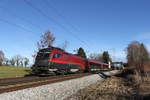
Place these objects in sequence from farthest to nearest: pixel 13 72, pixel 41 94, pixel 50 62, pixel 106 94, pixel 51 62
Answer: pixel 13 72, pixel 51 62, pixel 50 62, pixel 41 94, pixel 106 94

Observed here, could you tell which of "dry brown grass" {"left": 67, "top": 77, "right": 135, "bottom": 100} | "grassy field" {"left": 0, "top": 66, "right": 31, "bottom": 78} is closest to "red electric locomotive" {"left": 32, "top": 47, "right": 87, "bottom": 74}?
"grassy field" {"left": 0, "top": 66, "right": 31, "bottom": 78}

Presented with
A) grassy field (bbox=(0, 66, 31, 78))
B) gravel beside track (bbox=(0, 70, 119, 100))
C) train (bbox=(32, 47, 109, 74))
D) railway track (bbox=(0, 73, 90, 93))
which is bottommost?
gravel beside track (bbox=(0, 70, 119, 100))

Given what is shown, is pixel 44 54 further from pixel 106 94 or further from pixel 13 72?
pixel 106 94

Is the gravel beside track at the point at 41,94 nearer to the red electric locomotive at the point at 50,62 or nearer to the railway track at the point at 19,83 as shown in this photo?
the railway track at the point at 19,83

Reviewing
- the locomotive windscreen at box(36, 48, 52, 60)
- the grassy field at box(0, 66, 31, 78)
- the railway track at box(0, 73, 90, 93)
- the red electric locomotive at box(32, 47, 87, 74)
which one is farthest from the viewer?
the grassy field at box(0, 66, 31, 78)

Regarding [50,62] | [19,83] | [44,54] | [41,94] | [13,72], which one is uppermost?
[44,54]

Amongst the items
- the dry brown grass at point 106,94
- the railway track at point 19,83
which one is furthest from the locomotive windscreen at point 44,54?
the dry brown grass at point 106,94

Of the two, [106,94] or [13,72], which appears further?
A: [13,72]

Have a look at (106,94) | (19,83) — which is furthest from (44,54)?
(106,94)

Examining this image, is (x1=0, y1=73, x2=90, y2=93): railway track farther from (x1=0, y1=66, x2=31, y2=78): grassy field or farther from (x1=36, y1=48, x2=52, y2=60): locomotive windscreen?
(x1=0, y1=66, x2=31, y2=78): grassy field

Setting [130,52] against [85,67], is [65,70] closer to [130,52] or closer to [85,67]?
[85,67]

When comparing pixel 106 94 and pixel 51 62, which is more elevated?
pixel 51 62

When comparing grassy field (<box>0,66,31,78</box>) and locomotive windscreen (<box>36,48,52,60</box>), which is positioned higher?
locomotive windscreen (<box>36,48,52,60</box>)

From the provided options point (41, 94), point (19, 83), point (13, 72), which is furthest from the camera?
point (13, 72)
